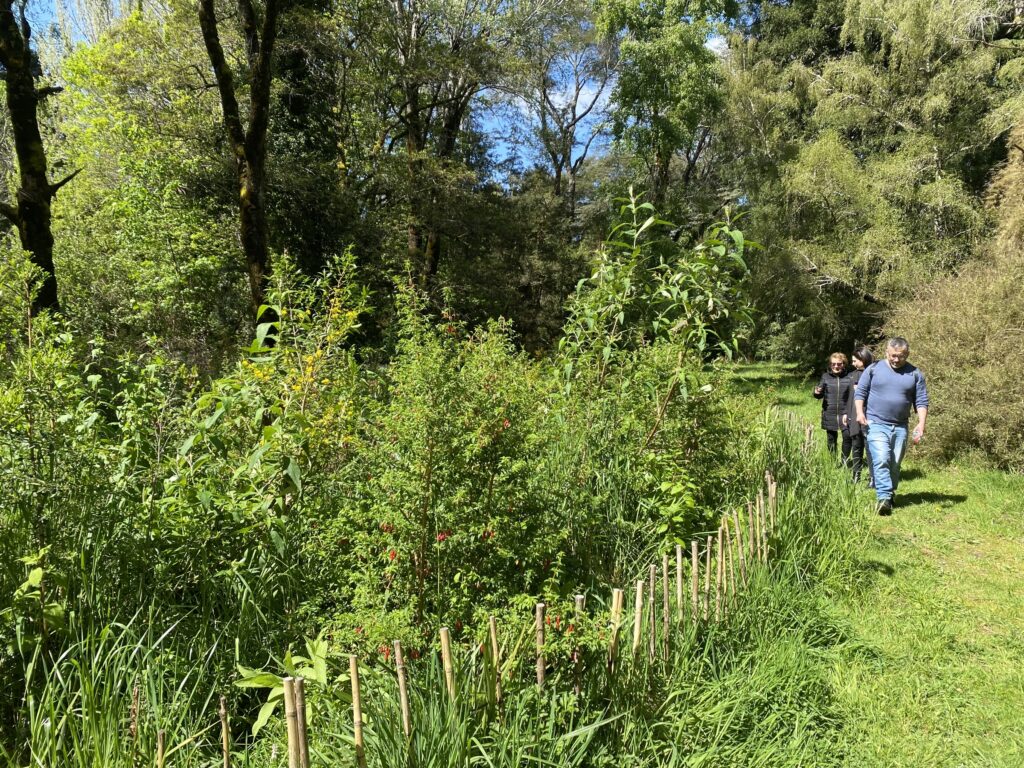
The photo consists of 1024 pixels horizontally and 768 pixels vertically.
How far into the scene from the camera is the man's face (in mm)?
5801

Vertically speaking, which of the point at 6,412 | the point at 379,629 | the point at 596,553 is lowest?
the point at 596,553

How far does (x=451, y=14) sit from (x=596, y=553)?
15.7m

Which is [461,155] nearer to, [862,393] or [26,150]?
[26,150]

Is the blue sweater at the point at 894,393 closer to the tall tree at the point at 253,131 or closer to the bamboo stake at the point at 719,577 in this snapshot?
the bamboo stake at the point at 719,577

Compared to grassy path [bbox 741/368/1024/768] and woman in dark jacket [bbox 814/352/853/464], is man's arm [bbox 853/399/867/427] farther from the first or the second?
woman in dark jacket [bbox 814/352/853/464]

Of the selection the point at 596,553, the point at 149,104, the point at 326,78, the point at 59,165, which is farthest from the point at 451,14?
the point at 596,553

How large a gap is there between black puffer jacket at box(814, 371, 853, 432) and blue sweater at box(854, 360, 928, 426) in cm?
141

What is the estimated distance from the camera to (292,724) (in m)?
1.47

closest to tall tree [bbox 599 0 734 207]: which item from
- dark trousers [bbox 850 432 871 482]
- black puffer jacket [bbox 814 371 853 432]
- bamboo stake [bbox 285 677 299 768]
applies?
black puffer jacket [bbox 814 371 853 432]

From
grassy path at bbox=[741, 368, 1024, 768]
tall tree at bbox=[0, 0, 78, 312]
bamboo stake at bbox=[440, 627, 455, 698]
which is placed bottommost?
grassy path at bbox=[741, 368, 1024, 768]

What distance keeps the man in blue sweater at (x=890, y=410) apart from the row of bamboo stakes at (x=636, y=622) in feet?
7.95

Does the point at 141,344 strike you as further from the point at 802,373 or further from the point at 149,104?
the point at 802,373

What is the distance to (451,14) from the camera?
15.0 meters

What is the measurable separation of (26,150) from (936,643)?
9.59 meters
